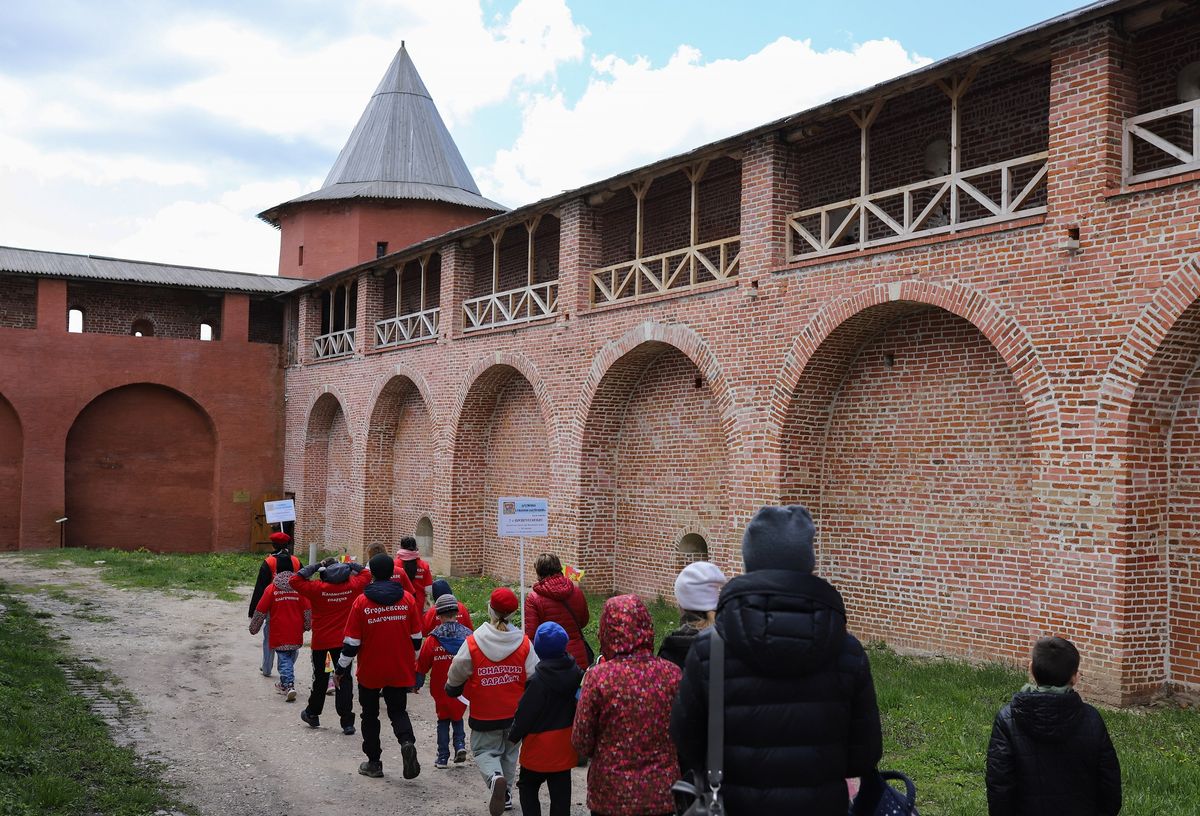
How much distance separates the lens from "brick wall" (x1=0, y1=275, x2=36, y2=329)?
81.2 feet

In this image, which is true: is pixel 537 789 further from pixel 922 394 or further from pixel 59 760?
pixel 922 394

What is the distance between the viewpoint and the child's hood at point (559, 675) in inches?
209

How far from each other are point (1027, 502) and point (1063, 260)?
263 cm

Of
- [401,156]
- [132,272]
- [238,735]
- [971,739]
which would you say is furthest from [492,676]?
[401,156]

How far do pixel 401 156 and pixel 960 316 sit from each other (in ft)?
73.6

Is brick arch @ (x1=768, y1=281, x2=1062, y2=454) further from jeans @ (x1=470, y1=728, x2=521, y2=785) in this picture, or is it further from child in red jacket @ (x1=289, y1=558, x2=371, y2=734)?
jeans @ (x1=470, y1=728, x2=521, y2=785)

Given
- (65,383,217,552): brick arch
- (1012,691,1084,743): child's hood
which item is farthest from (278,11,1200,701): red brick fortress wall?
(65,383,217,552): brick arch

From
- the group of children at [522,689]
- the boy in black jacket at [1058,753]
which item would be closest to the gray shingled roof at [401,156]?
the group of children at [522,689]

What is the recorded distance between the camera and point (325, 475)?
2634cm

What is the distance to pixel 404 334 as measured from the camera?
2195 centimetres

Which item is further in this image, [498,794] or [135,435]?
[135,435]

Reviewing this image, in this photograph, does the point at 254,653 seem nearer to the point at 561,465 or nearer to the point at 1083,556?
the point at 561,465

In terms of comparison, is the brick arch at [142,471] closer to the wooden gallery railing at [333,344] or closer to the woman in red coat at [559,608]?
the wooden gallery railing at [333,344]

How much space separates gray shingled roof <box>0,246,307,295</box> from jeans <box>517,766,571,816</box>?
22.9m
